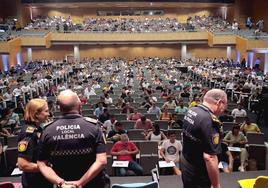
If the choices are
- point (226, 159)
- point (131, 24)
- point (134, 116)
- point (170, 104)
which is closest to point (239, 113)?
point (170, 104)

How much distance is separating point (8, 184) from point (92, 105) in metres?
7.90

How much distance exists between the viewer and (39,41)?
29.3 m

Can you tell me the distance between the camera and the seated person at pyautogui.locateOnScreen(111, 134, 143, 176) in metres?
6.05

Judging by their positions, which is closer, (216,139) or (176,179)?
(216,139)

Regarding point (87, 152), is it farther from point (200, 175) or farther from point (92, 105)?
point (92, 105)

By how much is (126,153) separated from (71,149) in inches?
144

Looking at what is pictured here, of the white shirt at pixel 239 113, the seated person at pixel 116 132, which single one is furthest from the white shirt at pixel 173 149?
→ the white shirt at pixel 239 113

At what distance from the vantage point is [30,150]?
3152 mm

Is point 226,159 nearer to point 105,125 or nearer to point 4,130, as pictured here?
point 105,125

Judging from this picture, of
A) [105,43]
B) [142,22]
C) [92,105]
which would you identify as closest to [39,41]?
[105,43]

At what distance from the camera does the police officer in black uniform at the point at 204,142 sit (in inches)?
127

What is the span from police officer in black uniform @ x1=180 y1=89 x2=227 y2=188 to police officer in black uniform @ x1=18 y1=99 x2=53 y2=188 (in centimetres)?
Answer: 153

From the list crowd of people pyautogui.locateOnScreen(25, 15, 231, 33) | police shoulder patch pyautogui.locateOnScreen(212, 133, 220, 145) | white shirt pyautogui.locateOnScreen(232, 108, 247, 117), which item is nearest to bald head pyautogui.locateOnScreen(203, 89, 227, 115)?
police shoulder patch pyautogui.locateOnScreen(212, 133, 220, 145)

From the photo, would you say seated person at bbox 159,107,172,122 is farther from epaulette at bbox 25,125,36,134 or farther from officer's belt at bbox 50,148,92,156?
officer's belt at bbox 50,148,92,156
